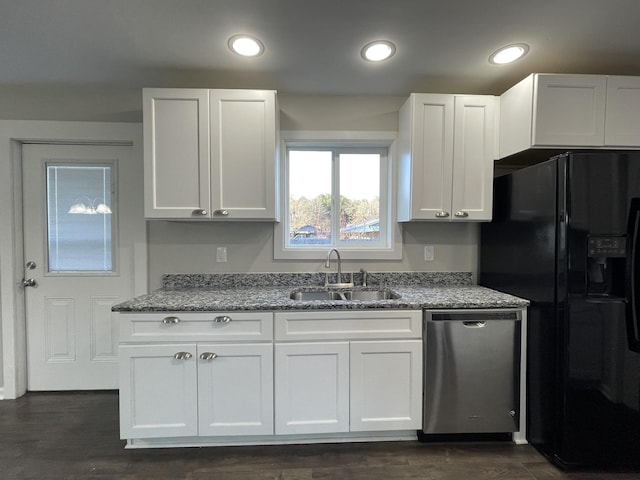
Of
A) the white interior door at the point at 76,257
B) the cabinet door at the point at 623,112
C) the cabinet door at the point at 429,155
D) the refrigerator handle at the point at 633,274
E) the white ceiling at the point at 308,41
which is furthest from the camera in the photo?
the white interior door at the point at 76,257

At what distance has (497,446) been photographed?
6.24 feet

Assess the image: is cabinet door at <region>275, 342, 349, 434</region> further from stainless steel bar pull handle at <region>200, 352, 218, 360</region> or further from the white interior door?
the white interior door

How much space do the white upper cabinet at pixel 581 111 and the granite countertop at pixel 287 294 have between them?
1.01 metres

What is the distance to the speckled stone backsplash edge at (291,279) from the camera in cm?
239

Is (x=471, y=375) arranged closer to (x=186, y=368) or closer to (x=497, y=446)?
(x=497, y=446)

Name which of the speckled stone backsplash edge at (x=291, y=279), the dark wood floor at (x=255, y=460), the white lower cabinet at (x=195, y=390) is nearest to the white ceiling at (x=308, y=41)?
the speckled stone backsplash edge at (x=291, y=279)

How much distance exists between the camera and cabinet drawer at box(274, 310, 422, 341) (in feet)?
6.00

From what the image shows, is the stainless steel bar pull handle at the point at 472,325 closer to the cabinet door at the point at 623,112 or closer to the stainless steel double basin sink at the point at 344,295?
the stainless steel double basin sink at the point at 344,295

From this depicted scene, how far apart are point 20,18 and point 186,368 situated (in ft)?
7.06

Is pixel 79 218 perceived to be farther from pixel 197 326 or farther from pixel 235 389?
pixel 235 389

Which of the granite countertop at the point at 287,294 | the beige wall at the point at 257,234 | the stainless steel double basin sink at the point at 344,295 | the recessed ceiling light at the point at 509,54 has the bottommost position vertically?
the stainless steel double basin sink at the point at 344,295

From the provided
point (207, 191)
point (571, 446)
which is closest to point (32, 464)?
point (207, 191)

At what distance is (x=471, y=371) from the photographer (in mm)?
1867

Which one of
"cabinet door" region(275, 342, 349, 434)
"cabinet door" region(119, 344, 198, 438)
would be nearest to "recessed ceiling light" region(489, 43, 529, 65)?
"cabinet door" region(275, 342, 349, 434)
